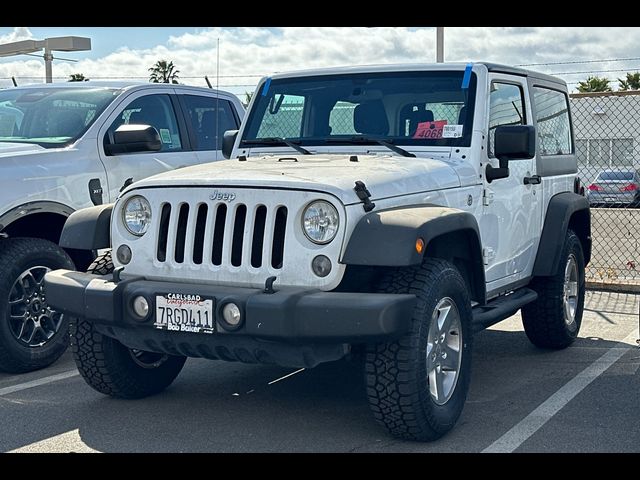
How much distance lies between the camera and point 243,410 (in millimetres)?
5270

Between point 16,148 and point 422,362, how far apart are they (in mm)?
3425

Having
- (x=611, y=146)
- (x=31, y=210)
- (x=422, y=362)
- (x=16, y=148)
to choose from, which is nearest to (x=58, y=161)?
(x=16, y=148)

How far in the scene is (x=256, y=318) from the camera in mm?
4234

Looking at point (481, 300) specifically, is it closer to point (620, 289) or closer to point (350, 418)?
point (350, 418)

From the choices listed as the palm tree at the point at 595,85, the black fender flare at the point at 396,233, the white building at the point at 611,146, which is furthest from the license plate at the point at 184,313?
the palm tree at the point at 595,85

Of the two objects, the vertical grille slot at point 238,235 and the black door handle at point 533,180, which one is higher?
the black door handle at point 533,180

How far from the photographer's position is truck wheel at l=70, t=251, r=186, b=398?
5113mm

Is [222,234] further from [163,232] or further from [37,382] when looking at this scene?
[37,382]

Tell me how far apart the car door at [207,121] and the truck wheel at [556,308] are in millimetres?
2893

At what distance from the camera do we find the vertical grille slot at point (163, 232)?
472cm

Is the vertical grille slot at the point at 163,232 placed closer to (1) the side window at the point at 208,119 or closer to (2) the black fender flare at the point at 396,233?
(2) the black fender flare at the point at 396,233

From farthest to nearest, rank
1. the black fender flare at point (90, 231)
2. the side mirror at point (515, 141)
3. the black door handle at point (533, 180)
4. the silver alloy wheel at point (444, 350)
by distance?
the black door handle at point (533, 180)
the side mirror at point (515, 141)
the black fender flare at point (90, 231)
the silver alloy wheel at point (444, 350)

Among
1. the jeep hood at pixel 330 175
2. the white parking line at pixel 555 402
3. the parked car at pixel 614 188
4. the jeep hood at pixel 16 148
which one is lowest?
the white parking line at pixel 555 402

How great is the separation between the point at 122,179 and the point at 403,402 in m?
3.25
